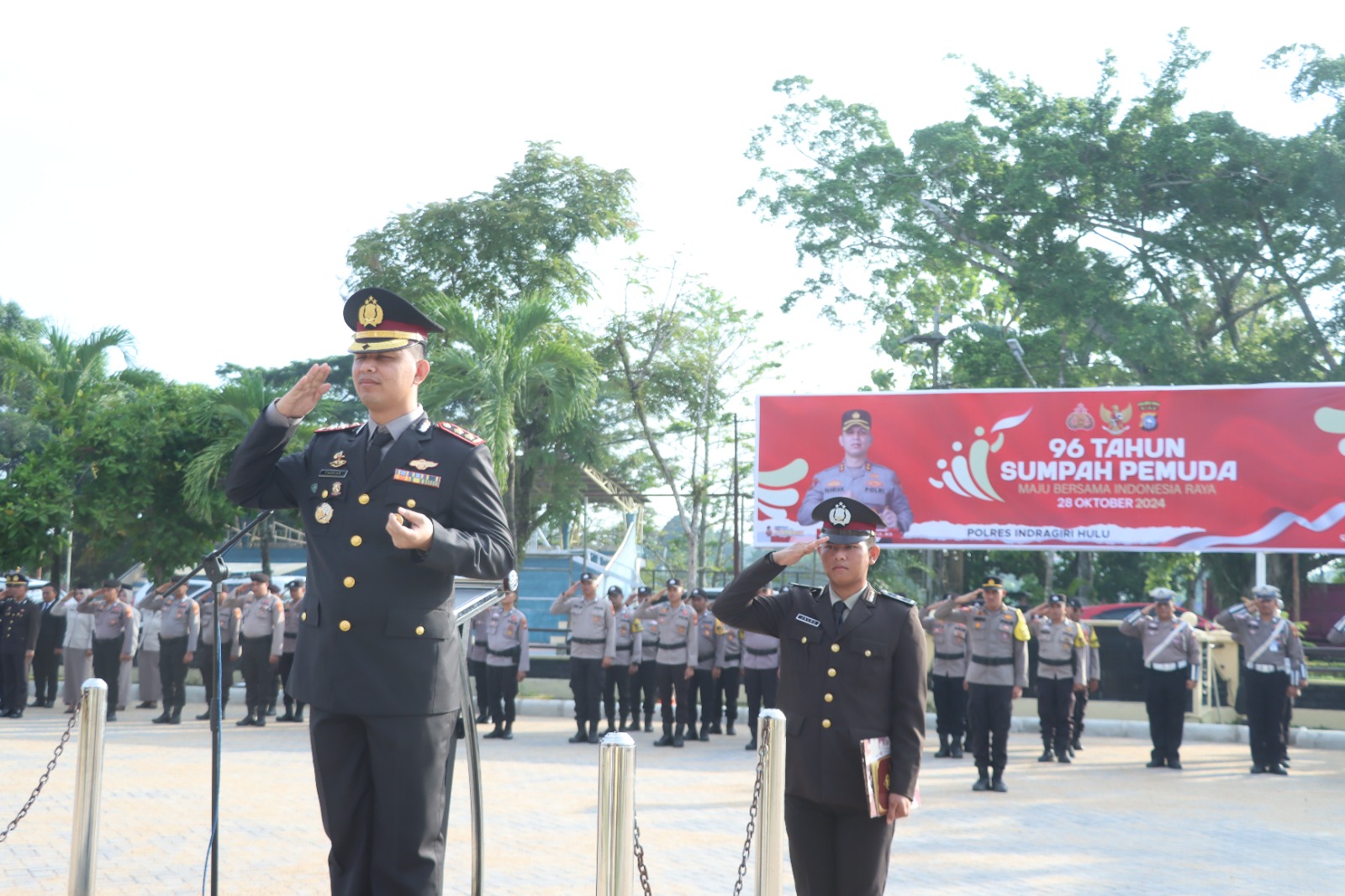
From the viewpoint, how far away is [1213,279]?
79.7ft

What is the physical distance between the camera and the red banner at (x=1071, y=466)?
16.6m

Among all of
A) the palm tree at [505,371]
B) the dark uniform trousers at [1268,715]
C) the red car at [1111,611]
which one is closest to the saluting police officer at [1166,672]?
the dark uniform trousers at [1268,715]

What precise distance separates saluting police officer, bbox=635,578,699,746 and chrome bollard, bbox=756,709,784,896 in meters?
10.6

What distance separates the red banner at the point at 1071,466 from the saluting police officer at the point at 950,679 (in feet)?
9.17

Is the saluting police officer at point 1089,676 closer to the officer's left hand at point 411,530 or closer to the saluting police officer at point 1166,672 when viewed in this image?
the saluting police officer at point 1166,672

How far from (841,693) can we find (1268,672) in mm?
10267

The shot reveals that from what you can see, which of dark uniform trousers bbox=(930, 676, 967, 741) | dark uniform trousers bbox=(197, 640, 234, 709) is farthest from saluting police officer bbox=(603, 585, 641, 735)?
dark uniform trousers bbox=(197, 640, 234, 709)

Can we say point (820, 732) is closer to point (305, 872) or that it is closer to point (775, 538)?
point (305, 872)

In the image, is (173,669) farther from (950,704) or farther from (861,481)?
(950,704)

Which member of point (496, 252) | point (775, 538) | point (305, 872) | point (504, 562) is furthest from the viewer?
point (496, 252)

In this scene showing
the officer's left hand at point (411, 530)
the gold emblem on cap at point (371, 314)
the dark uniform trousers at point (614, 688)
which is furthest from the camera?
the dark uniform trousers at point (614, 688)

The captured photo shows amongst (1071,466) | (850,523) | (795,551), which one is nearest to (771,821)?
(795,551)

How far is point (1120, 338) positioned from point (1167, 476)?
21.6 feet

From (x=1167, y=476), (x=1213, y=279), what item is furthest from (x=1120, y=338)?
(x=1167, y=476)
